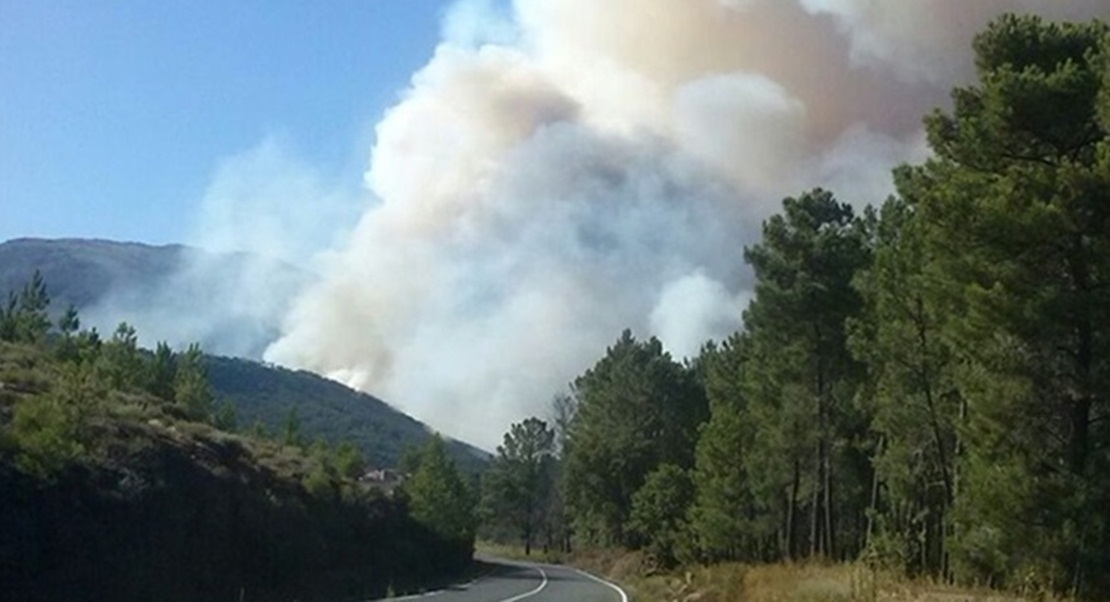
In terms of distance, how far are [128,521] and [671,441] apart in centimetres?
7136

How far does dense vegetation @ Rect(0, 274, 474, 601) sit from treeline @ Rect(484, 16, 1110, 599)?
676 inches

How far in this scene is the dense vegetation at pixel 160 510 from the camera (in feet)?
87.5

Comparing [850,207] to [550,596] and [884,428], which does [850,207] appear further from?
[550,596]

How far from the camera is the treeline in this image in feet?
69.2

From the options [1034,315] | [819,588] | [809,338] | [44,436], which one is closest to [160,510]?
[44,436]

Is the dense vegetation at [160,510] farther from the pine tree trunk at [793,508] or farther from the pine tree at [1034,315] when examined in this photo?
the pine tree at [1034,315]

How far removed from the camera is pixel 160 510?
32.6 metres

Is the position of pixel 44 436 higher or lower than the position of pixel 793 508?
lower

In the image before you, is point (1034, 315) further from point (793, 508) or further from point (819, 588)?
point (793, 508)

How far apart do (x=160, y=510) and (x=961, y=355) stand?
20483mm

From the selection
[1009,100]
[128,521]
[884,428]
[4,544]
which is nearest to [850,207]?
[884,428]

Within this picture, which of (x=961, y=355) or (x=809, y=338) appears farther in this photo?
(x=809, y=338)

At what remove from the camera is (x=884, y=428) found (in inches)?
1458

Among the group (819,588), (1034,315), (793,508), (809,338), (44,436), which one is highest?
(809,338)
